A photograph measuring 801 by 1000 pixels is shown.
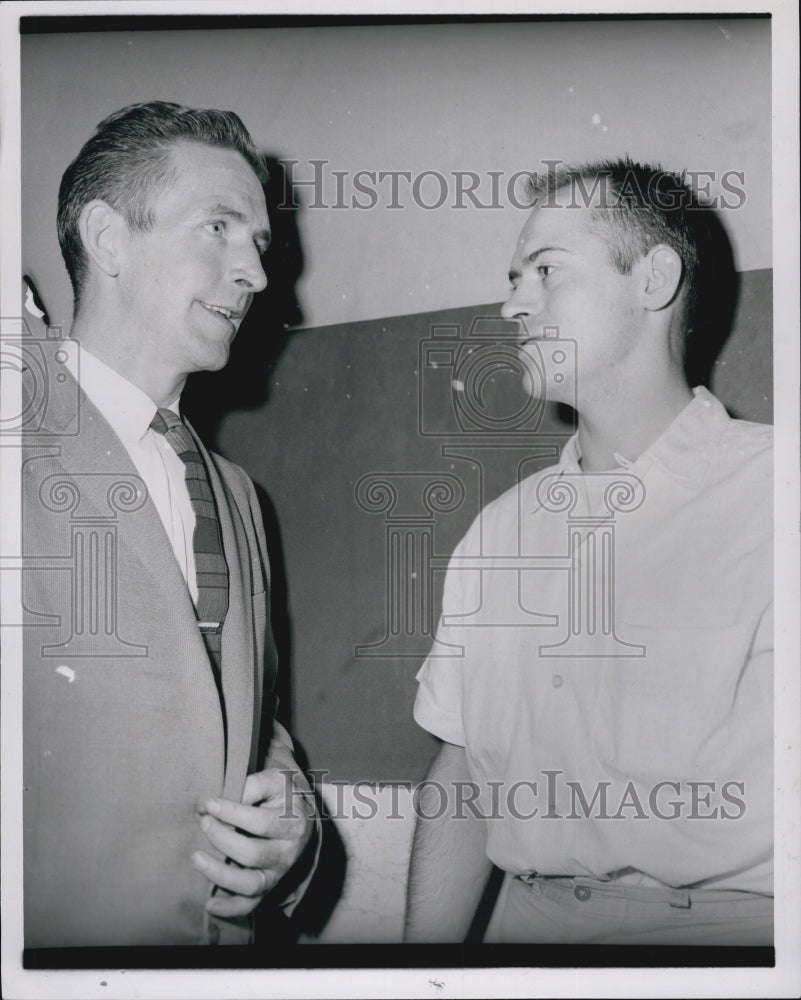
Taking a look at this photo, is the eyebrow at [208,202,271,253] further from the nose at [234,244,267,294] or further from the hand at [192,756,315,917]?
the hand at [192,756,315,917]

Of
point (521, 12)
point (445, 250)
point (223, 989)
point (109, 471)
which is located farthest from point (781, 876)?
point (521, 12)

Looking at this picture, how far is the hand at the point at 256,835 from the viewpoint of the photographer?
1577 mm

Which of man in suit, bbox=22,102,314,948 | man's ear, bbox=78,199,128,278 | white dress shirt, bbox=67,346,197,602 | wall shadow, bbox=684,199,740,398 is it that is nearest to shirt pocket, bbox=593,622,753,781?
wall shadow, bbox=684,199,740,398

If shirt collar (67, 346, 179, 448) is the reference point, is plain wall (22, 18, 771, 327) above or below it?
above

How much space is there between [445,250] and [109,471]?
0.66m

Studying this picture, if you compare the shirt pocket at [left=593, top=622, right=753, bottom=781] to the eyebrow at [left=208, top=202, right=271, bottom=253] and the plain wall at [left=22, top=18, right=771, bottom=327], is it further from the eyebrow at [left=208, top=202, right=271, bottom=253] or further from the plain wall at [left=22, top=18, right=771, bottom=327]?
the eyebrow at [left=208, top=202, right=271, bottom=253]

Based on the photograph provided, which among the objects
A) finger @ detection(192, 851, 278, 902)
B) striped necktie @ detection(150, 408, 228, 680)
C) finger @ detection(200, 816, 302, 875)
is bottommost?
finger @ detection(192, 851, 278, 902)

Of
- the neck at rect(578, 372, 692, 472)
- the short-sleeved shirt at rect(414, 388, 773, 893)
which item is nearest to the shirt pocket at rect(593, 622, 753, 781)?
the short-sleeved shirt at rect(414, 388, 773, 893)

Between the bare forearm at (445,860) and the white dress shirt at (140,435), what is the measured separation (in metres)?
0.57

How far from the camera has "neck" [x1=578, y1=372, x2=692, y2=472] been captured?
1644 mm

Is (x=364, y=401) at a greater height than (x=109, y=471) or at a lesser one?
greater

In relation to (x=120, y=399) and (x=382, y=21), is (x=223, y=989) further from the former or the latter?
(x=382, y=21)

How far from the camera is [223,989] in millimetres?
1639

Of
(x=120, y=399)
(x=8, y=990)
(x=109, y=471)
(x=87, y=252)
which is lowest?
(x=8, y=990)
